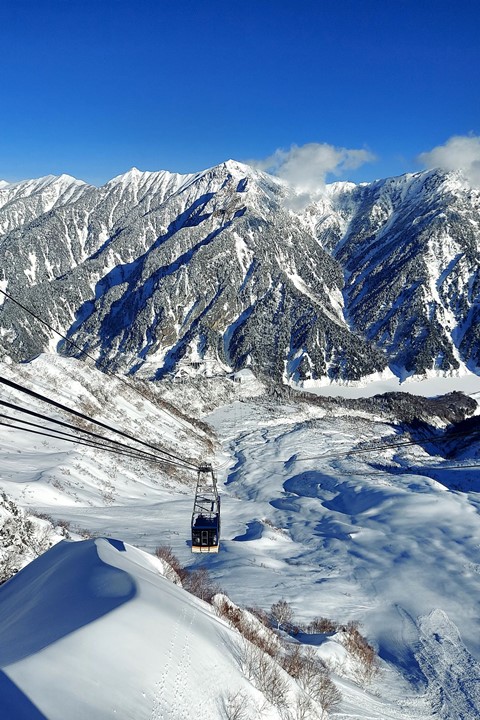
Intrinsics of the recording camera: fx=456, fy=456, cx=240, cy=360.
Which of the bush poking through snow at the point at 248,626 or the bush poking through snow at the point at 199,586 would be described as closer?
the bush poking through snow at the point at 248,626

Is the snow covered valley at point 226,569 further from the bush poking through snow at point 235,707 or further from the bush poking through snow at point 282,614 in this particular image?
the bush poking through snow at point 282,614

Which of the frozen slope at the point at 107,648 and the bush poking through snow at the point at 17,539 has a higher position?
the frozen slope at the point at 107,648

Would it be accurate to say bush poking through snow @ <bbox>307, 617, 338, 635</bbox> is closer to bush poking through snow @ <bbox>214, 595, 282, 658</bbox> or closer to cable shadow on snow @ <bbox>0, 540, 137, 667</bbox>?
bush poking through snow @ <bbox>214, 595, 282, 658</bbox>

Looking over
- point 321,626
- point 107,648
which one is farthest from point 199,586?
point 107,648

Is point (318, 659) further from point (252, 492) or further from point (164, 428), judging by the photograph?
point (164, 428)

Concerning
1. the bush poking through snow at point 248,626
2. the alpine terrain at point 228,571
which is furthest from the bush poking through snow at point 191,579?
the bush poking through snow at point 248,626

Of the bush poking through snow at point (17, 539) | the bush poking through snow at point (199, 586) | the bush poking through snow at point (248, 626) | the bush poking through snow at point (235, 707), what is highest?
the bush poking through snow at point (235, 707)

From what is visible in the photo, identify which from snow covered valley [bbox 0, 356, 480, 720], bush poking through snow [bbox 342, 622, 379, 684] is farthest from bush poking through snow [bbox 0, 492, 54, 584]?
bush poking through snow [bbox 342, 622, 379, 684]

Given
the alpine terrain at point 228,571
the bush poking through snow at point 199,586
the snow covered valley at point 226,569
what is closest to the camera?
the snow covered valley at point 226,569
